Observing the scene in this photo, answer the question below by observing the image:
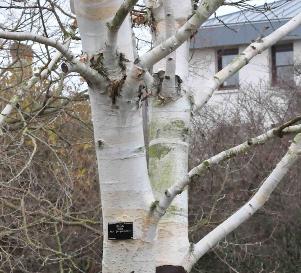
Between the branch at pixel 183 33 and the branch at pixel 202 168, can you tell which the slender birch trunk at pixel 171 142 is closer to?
the branch at pixel 202 168

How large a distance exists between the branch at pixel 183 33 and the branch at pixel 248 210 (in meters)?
0.86

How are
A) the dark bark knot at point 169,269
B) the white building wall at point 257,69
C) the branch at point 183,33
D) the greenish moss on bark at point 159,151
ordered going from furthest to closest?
the white building wall at point 257,69 → the greenish moss on bark at point 159,151 → the dark bark knot at point 169,269 → the branch at point 183,33

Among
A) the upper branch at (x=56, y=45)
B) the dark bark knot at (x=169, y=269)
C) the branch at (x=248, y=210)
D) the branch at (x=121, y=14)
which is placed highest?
the branch at (x=121, y=14)

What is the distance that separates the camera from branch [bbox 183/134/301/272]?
11.1 feet

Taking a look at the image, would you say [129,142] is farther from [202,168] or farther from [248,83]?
[248,83]

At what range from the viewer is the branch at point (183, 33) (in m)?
2.86

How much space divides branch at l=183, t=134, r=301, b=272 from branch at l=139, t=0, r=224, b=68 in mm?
863

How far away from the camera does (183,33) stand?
Answer: 289 centimetres

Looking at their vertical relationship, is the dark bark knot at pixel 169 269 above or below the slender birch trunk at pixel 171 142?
below

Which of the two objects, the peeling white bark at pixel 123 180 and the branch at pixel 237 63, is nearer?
the peeling white bark at pixel 123 180

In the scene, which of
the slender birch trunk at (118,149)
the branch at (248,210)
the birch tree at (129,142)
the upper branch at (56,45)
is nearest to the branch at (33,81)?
the birch tree at (129,142)

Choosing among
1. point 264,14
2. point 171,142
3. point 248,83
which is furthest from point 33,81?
point 248,83

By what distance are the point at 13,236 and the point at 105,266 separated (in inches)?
214

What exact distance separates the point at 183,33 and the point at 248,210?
104cm
